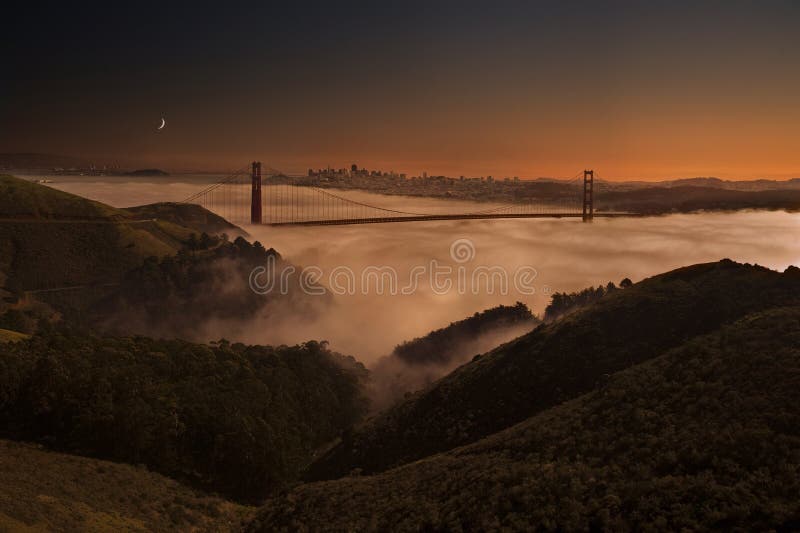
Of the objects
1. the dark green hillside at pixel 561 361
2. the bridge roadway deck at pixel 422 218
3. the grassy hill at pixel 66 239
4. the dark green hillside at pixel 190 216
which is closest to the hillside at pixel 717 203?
the bridge roadway deck at pixel 422 218

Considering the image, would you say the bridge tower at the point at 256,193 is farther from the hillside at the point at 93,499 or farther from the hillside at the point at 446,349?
the hillside at the point at 93,499

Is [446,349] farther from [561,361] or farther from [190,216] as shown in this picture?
[190,216]


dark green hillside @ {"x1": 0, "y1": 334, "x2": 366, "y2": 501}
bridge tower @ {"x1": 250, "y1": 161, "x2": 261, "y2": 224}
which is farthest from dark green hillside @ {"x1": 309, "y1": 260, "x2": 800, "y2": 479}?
bridge tower @ {"x1": 250, "y1": 161, "x2": 261, "y2": 224}

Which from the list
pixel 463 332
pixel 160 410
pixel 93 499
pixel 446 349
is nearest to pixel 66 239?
pixel 446 349

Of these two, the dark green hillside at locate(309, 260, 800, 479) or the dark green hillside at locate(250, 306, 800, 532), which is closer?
the dark green hillside at locate(250, 306, 800, 532)

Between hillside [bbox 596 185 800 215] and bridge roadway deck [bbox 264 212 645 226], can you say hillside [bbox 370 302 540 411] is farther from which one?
hillside [bbox 596 185 800 215]

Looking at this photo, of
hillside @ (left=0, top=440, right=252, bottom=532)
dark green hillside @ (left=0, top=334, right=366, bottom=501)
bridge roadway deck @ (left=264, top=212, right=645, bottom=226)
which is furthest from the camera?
bridge roadway deck @ (left=264, top=212, right=645, bottom=226)

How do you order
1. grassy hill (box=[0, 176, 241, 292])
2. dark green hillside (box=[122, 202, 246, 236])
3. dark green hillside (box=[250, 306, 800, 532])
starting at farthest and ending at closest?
dark green hillside (box=[122, 202, 246, 236]) < grassy hill (box=[0, 176, 241, 292]) < dark green hillside (box=[250, 306, 800, 532])
